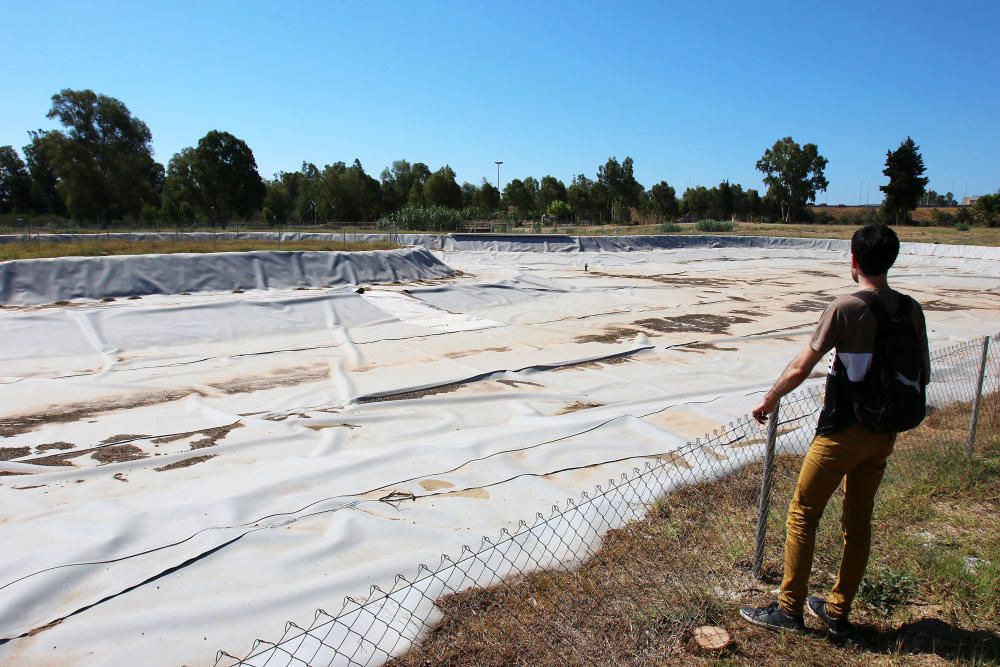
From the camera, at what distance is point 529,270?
21.6m

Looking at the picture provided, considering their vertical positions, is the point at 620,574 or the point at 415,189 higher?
the point at 415,189

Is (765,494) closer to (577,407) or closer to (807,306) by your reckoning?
(577,407)

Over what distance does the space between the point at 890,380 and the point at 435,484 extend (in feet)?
10.2

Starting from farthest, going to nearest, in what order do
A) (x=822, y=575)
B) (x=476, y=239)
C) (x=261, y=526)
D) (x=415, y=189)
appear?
(x=415, y=189) → (x=476, y=239) → (x=261, y=526) → (x=822, y=575)

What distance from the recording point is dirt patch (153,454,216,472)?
5.01m

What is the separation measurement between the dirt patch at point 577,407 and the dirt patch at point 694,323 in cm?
463

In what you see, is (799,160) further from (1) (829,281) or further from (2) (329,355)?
(2) (329,355)

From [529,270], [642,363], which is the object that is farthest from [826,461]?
[529,270]

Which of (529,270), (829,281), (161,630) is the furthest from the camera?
(529,270)

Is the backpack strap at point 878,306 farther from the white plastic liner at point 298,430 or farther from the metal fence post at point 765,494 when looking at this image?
the white plastic liner at point 298,430

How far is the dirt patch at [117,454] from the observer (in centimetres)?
517

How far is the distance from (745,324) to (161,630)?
11163 millimetres

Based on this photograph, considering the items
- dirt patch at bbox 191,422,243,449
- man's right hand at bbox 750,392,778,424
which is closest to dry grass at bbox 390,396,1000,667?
man's right hand at bbox 750,392,778,424

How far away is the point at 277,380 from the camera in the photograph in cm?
788
